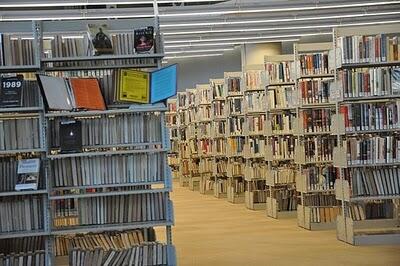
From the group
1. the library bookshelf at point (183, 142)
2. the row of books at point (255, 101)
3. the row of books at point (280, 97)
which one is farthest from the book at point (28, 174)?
the library bookshelf at point (183, 142)

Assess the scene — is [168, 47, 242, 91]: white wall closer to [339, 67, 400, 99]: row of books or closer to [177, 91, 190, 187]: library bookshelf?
[177, 91, 190, 187]: library bookshelf

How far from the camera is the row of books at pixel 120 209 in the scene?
6531 millimetres

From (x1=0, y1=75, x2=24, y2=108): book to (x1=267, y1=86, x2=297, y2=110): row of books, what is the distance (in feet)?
20.9

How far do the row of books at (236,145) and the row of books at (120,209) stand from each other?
8.12 m

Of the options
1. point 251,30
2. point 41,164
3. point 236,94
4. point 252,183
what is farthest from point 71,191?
point 251,30

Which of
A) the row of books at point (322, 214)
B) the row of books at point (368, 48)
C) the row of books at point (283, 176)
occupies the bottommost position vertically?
the row of books at point (322, 214)

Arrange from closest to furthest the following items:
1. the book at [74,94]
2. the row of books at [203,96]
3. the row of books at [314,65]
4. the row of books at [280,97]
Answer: the book at [74,94], the row of books at [314,65], the row of books at [280,97], the row of books at [203,96]

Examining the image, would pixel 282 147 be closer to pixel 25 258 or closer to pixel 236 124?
pixel 236 124

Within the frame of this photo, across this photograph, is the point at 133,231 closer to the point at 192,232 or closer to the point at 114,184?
the point at 114,184

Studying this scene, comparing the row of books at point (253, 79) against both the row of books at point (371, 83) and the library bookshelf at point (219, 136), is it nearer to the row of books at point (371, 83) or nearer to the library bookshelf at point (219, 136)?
the library bookshelf at point (219, 136)

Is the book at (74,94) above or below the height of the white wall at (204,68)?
below

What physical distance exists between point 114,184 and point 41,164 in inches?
27.7

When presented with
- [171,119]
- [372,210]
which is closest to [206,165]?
[171,119]

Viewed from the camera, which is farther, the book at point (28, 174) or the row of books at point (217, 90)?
the row of books at point (217, 90)
